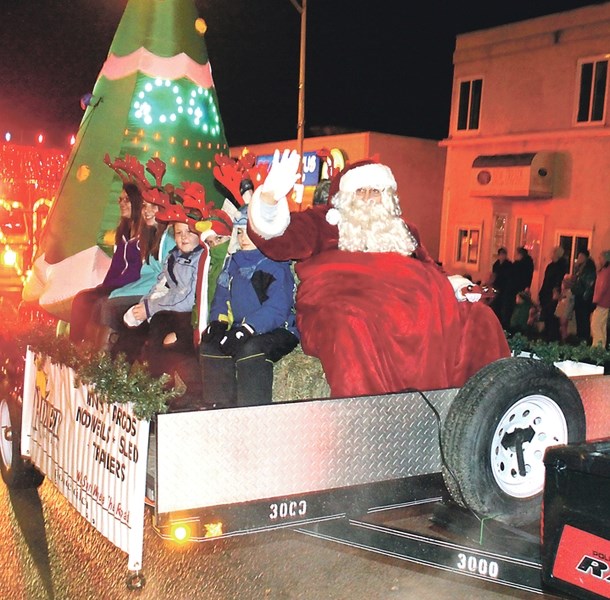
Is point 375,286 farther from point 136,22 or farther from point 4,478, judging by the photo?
point 136,22

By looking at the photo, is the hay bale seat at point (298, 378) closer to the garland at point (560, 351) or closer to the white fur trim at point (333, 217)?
the white fur trim at point (333, 217)

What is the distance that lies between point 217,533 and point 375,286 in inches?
61.8

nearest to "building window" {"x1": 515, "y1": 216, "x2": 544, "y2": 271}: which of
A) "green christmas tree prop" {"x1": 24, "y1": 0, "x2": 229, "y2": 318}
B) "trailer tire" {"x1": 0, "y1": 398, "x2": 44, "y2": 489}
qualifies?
"green christmas tree prop" {"x1": 24, "y1": 0, "x2": 229, "y2": 318}

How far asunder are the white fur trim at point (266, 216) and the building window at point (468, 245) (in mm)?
15571

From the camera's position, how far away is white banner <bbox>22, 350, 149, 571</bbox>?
122 inches

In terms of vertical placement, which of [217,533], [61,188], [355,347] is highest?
[61,188]

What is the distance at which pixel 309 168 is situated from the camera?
21.2 m

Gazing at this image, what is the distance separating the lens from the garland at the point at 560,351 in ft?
→ 14.4

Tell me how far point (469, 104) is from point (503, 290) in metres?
8.31

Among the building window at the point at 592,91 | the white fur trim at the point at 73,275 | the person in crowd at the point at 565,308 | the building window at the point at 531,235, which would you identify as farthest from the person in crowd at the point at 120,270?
the building window at the point at 592,91

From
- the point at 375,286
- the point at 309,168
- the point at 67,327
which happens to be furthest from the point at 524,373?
the point at 309,168

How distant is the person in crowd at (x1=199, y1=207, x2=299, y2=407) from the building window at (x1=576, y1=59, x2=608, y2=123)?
1382cm

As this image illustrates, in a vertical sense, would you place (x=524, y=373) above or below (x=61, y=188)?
below

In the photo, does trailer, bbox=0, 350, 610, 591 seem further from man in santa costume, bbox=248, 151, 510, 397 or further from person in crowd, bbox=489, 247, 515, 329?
person in crowd, bbox=489, 247, 515, 329
